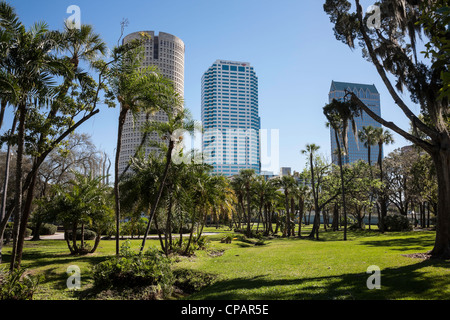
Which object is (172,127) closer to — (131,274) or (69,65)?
(69,65)

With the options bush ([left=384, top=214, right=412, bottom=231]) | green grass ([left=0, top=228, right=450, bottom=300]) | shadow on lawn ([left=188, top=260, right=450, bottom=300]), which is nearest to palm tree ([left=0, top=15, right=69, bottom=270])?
green grass ([left=0, top=228, right=450, bottom=300])

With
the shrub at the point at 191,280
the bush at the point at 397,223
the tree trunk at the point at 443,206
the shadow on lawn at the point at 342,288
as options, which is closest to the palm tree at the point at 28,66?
the shrub at the point at 191,280

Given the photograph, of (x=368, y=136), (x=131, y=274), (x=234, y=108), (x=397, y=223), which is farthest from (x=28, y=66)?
(x=234, y=108)

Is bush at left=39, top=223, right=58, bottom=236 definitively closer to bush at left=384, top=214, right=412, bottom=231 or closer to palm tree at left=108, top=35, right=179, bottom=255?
palm tree at left=108, top=35, right=179, bottom=255

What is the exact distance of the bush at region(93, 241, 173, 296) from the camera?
9.98 metres

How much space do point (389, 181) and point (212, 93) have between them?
142 meters

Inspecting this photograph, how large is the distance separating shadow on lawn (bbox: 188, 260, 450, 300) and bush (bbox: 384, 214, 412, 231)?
33158 millimetres

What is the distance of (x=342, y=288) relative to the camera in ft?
27.1

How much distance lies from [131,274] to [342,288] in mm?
6780

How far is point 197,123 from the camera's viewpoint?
15.0 meters

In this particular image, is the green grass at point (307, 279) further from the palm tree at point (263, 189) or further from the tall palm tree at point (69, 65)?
the palm tree at point (263, 189)

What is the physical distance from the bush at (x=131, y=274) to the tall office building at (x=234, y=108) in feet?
502

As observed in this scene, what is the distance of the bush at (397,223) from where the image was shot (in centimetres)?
3909
